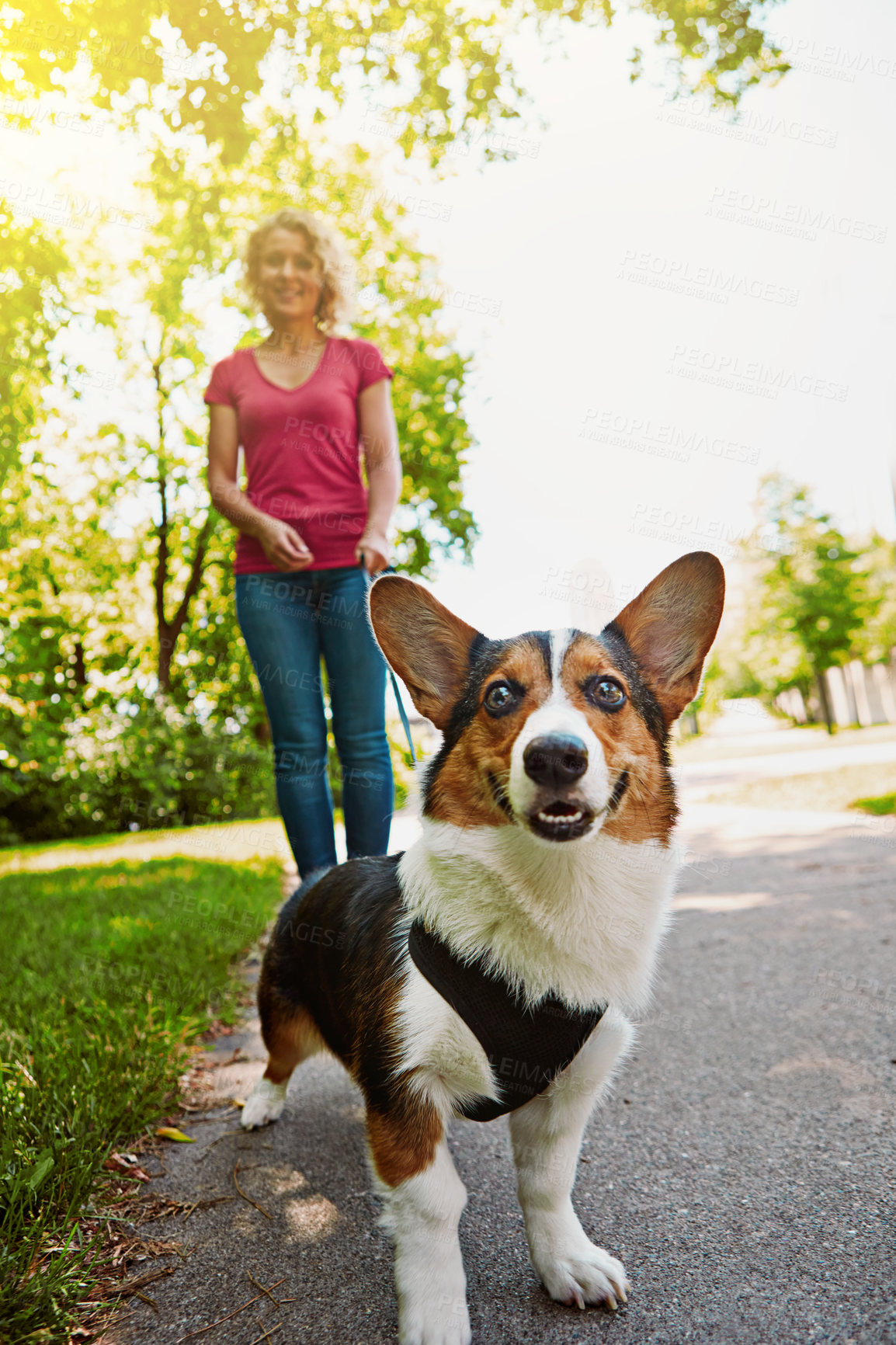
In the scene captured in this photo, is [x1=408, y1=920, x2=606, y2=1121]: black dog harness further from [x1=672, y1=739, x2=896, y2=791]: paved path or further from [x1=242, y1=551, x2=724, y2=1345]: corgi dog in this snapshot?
[x1=672, y1=739, x2=896, y2=791]: paved path

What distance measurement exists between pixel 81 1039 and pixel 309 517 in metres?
2.15

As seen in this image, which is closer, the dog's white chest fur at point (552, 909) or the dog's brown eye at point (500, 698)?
the dog's white chest fur at point (552, 909)

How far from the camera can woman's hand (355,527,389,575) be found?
3334 mm

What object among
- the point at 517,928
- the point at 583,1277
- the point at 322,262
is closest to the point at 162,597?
the point at 322,262

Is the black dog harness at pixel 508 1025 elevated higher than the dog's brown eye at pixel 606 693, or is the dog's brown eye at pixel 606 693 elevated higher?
the dog's brown eye at pixel 606 693

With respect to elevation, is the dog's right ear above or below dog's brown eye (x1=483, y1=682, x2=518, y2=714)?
above

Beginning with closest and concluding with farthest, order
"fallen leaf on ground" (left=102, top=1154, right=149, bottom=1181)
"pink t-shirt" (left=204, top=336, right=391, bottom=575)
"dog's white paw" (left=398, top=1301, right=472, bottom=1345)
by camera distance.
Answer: "dog's white paw" (left=398, top=1301, right=472, bottom=1345) < "fallen leaf on ground" (left=102, top=1154, right=149, bottom=1181) < "pink t-shirt" (left=204, top=336, right=391, bottom=575)

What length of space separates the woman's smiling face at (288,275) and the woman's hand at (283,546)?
112cm

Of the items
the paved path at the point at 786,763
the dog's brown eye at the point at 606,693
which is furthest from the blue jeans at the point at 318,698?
the paved path at the point at 786,763

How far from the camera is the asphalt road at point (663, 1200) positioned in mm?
1668

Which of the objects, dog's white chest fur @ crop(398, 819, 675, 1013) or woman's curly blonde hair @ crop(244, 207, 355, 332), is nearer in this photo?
dog's white chest fur @ crop(398, 819, 675, 1013)

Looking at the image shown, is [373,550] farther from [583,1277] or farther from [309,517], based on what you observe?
[583,1277]

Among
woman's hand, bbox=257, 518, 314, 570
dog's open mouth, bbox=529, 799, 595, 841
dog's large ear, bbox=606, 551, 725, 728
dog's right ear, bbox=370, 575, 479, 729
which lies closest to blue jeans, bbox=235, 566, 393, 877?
woman's hand, bbox=257, 518, 314, 570

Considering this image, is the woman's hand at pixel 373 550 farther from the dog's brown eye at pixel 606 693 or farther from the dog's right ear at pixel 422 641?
the dog's brown eye at pixel 606 693
